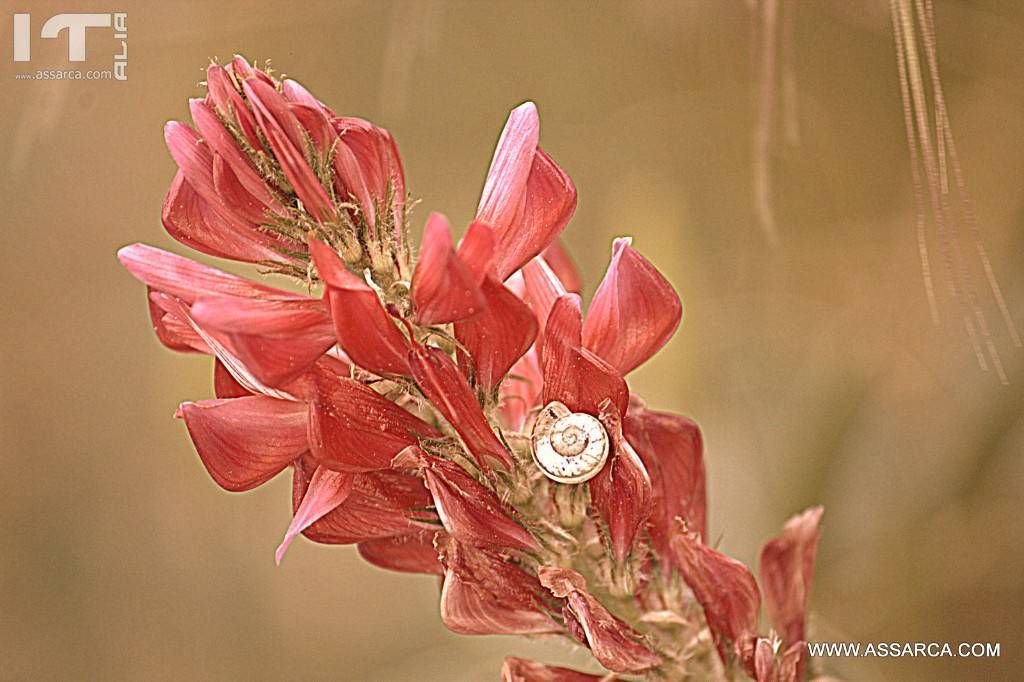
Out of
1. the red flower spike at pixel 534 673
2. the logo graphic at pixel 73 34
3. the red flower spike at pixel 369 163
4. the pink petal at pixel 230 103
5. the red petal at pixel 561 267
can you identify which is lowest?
the red flower spike at pixel 534 673

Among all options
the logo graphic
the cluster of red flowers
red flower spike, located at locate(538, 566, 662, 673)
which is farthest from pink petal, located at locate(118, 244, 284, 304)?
the logo graphic

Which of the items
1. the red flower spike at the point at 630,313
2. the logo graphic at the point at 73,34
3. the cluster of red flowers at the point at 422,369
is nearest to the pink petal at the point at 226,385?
the cluster of red flowers at the point at 422,369

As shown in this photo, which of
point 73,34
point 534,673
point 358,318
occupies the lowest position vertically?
point 534,673

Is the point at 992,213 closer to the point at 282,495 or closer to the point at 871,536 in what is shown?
the point at 871,536

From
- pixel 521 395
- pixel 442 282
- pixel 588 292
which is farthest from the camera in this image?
pixel 588 292

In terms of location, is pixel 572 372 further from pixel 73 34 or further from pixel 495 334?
pixel 73 34

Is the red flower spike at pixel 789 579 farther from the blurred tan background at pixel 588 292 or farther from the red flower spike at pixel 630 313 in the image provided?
the blurred tan background at pixel 588 292

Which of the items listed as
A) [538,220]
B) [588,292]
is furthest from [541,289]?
[588,292]
